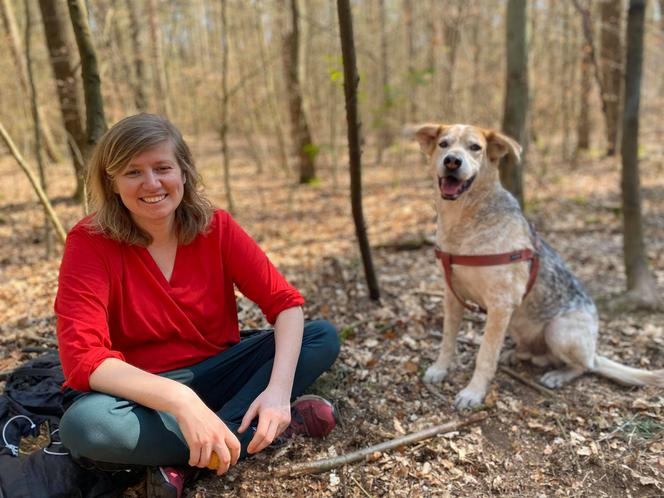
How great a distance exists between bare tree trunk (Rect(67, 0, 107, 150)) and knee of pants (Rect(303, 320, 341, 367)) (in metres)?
2.67

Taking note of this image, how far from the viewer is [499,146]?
138 inches

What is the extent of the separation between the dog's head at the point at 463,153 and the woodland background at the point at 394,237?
3.32 ft

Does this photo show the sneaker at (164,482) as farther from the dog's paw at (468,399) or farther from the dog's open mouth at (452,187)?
the dog's open mouth at (452,187)

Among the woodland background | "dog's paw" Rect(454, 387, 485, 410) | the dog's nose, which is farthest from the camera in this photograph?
"dog's paw" Rect(454, 387, 485, 410)

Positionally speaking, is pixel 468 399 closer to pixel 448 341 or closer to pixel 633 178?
pixel 448 341

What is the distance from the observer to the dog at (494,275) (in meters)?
3.35

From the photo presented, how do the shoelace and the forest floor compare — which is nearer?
the shoelace

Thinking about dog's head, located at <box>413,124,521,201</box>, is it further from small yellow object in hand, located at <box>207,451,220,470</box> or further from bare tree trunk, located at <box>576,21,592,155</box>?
bare tree trunk, located at <box>576,21,592,155</box>

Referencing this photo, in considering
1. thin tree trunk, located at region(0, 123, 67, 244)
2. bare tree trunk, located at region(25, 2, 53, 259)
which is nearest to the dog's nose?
thin tree trunk, located at region(0, 123, 67, 244)

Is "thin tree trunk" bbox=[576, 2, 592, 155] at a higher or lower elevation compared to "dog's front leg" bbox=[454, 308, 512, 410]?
higher

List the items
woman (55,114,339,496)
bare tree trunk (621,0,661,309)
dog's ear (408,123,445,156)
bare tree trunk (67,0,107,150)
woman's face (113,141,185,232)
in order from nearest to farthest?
woman (55,114,339,496) < woman's face (113,141,185,232) < dog's ear (408,123,445,156) < bare tree trunk (67,0,107,150) < bare tree trunk (621,0,661,309)

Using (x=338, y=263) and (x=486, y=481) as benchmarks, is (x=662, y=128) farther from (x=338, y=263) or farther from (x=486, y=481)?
(x=486, y=481)

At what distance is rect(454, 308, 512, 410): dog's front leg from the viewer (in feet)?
11.0

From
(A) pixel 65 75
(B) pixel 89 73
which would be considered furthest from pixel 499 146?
(A) pixel 65 75
